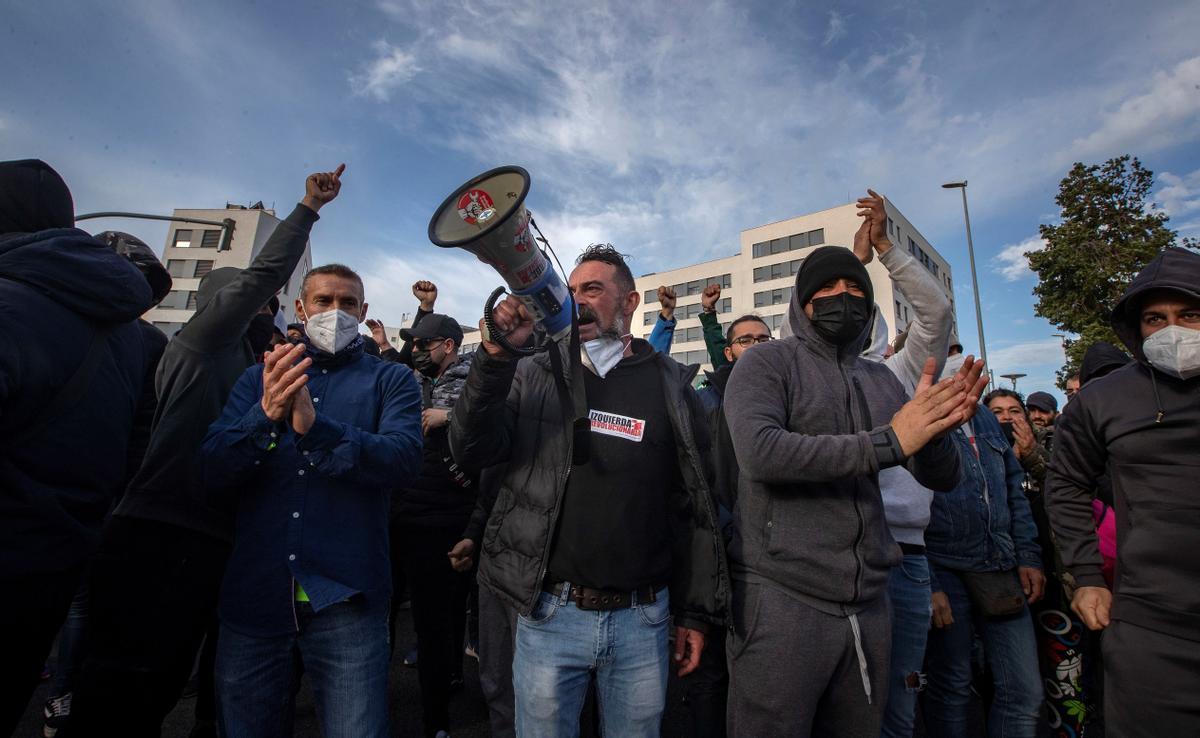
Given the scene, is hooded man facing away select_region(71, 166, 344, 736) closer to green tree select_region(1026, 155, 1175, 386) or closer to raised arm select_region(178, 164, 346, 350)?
raised arm select_region(178, 164, 346, 350)

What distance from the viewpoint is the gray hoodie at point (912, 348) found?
271 centimetres

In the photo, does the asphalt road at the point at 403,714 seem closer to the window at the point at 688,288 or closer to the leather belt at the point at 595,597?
the leather belt at the point at 595,597

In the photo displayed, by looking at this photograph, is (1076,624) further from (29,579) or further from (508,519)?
(29,579)

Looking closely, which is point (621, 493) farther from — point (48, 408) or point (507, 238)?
point (48, 408)

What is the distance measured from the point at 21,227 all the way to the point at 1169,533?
4.35m

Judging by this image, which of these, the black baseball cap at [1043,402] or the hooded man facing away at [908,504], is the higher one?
the black baseball cap at [1043,402]

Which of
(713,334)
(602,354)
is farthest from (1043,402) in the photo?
(602,354)

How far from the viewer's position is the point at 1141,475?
7.48 ft

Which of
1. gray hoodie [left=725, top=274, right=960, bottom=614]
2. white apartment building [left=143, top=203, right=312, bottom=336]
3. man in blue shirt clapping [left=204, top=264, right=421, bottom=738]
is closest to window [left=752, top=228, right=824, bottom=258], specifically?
white apartment building [left=143, top=203, right=312, bottom=336]

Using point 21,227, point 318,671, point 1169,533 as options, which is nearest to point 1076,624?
point 1169,533

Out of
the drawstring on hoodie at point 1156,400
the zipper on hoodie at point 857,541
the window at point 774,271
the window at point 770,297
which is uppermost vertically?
the window at point 774,271

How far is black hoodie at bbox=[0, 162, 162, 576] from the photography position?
1.58 meters

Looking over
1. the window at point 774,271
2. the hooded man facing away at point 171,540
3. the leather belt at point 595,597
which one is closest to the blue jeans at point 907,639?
the leather belt at point 595,597

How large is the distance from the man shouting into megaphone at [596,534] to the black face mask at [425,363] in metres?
2.08
